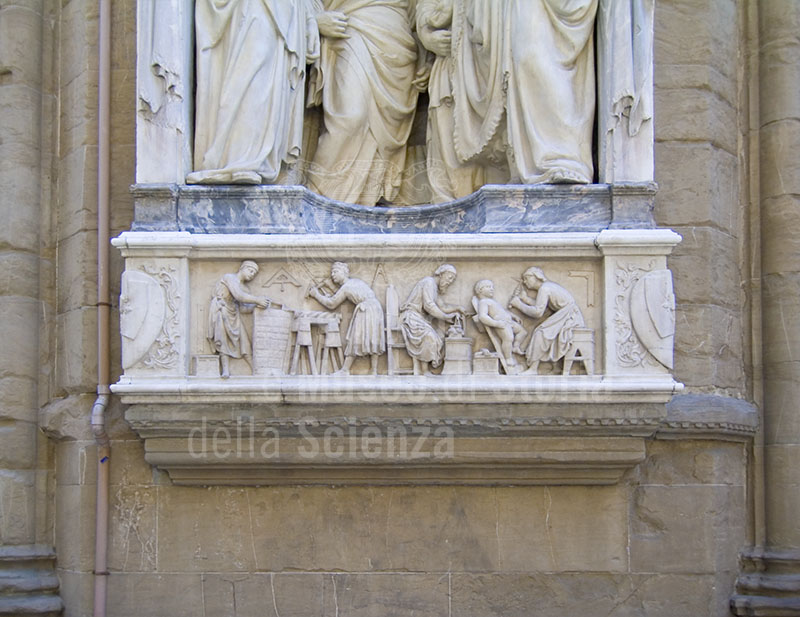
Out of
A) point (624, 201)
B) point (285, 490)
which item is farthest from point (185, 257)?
point (624, 201)

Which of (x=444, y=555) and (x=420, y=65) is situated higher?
(x=420, y=65)

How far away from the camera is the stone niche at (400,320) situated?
7289 millimetres

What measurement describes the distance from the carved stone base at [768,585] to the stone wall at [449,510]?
0.14 meters

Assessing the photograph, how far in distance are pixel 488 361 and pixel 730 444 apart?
5.56 feet

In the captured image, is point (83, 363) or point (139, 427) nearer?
point (139, 427)

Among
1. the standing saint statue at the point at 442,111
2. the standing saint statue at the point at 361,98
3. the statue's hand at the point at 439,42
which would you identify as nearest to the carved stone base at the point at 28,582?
the standing saint statue at the point at 361,98

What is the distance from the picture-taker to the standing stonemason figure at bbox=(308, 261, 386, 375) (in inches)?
290

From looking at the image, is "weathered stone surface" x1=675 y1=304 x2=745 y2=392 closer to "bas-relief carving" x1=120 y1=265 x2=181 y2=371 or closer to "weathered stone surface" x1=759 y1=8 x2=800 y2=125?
"weathered stone surface" x1=759 y1=8 x2=800 y2=125

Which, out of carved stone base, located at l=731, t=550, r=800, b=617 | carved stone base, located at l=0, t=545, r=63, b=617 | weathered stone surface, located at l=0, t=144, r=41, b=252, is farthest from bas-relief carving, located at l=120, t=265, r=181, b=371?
carved stone base, located at l=731, t=550, r=800, b=617

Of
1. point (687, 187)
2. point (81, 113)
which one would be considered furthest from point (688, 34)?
point (81, 113)

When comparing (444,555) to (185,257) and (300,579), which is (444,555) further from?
(185,257)

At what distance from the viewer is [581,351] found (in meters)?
7.31

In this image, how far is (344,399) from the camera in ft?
24.0

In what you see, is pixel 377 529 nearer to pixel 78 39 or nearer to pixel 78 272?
pixel 78 272
